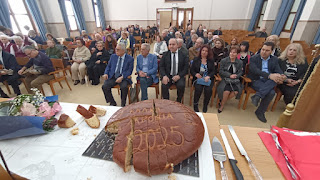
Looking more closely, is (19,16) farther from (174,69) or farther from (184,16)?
(184,16)

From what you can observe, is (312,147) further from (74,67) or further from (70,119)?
(74,67)

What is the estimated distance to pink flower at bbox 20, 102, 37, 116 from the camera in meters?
1.20

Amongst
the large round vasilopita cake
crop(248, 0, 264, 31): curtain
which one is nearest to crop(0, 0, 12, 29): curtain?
the large round vasilopita cake

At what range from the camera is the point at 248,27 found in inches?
480

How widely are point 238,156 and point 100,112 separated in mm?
1250

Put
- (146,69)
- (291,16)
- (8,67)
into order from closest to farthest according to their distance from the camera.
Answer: (146,69)
(8,67)
(291,16)

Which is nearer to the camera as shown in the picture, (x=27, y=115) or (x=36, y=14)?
(x=27, y=115)

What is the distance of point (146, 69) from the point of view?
10.8ft

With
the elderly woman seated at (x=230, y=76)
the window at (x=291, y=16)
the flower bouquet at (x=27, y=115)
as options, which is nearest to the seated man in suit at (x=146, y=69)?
the elderly woman seated at (x=230, y=76)

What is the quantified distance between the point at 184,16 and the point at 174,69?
12.4m

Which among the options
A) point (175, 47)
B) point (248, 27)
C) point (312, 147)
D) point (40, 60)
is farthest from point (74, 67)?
point (248, 27)

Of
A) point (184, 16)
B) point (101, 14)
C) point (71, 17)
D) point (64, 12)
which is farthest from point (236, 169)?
point (101, 14)

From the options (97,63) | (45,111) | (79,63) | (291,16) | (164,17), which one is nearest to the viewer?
(45,111)

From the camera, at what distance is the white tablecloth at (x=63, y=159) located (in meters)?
0.89
